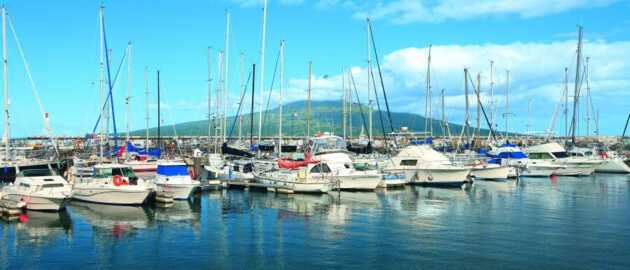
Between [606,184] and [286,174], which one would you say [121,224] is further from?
[606,184]

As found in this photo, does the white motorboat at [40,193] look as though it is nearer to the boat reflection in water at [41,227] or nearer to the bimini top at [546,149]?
the boat reflection in water at [41,227]

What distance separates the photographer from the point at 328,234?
2530 cm

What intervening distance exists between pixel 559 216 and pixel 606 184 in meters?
25.9

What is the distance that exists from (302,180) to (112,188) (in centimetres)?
1403

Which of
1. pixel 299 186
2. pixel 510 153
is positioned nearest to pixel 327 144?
pixel 299 186

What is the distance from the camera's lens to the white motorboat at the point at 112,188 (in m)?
32.9

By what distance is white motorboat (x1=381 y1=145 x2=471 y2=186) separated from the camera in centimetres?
4838

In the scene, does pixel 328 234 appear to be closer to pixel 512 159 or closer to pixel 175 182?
pixel 175 182

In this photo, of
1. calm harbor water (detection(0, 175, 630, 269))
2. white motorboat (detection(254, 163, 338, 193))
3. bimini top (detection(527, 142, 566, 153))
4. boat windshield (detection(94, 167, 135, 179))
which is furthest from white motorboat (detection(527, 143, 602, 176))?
boat windshield (detection(94, 167, 135, 179))

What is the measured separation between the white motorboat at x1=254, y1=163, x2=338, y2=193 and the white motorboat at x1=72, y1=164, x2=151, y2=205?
37.1 feet

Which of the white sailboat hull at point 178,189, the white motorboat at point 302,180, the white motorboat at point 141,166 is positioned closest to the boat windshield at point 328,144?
the white motorboat at point 302,180

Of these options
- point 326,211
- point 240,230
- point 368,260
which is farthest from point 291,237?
point 326,211

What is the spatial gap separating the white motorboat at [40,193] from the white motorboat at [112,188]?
301 cm

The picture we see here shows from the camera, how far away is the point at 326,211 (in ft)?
106
